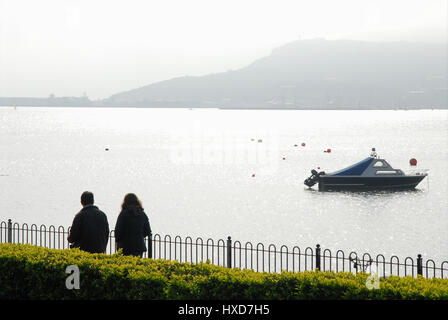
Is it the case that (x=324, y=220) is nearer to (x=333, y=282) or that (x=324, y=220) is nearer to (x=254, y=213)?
(x=254, y=213)

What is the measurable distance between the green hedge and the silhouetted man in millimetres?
711

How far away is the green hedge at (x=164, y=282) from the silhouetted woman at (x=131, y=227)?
1.22m

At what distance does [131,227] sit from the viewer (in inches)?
440

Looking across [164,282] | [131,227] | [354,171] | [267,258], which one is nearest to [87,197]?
[131,227]

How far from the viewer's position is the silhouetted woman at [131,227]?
436 inches

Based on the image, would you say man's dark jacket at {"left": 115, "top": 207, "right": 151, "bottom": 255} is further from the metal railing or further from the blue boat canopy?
the blue boat canopy

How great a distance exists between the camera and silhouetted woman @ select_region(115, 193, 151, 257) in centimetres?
1106

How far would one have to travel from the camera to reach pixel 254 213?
49375 millimetres

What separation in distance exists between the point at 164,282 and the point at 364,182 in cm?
5562

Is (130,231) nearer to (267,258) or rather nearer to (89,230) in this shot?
(89,230)

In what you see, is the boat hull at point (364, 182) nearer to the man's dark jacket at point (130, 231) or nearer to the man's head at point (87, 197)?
the man's dark jacket at point (130, 231)

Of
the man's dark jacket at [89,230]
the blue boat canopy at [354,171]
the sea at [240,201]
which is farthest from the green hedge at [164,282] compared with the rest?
the blue boat canopy at [354,171]

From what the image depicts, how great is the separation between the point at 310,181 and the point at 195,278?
2211 inches
